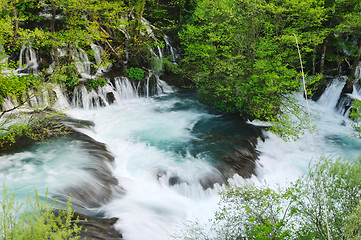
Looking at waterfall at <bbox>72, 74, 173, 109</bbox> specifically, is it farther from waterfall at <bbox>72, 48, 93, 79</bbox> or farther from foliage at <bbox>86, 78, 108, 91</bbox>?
waterfall at <bbox>72, 48, 93, 79</bbox>

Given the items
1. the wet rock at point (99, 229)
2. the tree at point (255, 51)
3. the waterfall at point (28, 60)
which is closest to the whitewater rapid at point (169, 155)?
the wet rock at point (99, 229)

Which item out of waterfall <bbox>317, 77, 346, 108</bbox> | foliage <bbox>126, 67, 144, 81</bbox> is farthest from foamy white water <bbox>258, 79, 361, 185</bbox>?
foliage <bbox>126, 67, 144, 81</bbox>

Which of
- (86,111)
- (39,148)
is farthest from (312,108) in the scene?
(39,148)

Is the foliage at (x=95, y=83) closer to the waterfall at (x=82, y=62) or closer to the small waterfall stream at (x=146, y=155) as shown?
the small waterfall stream at (x=146, y=155)

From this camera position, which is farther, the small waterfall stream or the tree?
the tree

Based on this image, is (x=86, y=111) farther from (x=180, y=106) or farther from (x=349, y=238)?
(x=349, y=238)

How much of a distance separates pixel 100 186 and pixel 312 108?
15140 mm

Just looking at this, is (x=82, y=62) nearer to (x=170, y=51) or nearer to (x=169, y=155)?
(x=170, y=51)

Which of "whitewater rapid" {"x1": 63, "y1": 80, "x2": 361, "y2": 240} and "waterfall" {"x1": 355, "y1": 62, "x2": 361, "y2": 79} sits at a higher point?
"waterfall" {"x1": 355, "y1": 62, "x2": 361, "y2": 79}

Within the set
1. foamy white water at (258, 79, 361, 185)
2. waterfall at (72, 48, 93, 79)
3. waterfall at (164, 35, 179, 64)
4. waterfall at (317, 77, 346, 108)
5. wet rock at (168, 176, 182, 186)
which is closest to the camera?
wet rock at (168, 176, 182, 186)

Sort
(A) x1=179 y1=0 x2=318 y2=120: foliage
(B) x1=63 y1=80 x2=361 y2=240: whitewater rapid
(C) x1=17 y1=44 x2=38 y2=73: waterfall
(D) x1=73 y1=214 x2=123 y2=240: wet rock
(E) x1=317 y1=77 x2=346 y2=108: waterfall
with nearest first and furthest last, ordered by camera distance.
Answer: (D) x1=73 y1=214 x2=123 y2=240: wet rock → (B) x1=63 y1=80 x2=361 y2=240: whitewater rapid → (A) x1=179 y1=0 x2=318 y2=120: foliage → (C) x1=17 y1=44 x2=38 y2=73: waterfall → (E) x1=317 y1=77 x2=346 y2=108: waterfall

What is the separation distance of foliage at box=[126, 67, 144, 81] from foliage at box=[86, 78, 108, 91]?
7.38 ft

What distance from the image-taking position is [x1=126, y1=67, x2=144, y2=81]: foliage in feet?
59.7

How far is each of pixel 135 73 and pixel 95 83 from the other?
3.41 meters
